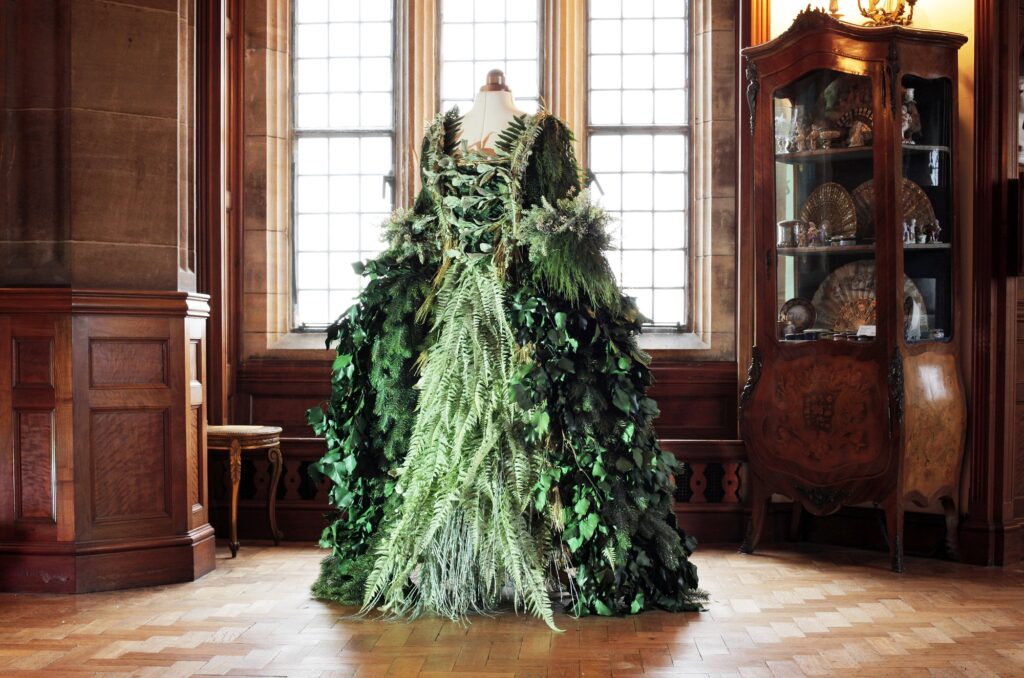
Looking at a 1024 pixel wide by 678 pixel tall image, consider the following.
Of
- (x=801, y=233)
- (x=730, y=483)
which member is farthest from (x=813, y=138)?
(x=730, y=483)

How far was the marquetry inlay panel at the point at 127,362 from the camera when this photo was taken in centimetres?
420

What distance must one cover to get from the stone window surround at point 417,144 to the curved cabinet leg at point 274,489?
33.6 inches

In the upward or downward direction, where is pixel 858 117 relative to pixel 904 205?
upward

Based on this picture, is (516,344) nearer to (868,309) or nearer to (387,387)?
(387,387)

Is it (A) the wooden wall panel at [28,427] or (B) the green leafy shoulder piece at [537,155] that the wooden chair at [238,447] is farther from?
(B) the green leafy shoulder piece at [537,155]

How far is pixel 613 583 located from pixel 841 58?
2564 mm

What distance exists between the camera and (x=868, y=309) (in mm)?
4770

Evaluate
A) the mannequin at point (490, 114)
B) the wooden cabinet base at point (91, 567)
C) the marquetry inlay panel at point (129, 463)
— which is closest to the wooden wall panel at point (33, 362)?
the marquetry inlay panel at point (129, 463)

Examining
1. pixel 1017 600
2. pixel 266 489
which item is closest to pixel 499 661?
pixel 1017 600

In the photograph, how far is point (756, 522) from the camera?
503cm

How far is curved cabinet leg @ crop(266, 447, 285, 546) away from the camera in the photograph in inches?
204

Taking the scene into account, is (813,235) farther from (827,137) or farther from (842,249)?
(827,137)

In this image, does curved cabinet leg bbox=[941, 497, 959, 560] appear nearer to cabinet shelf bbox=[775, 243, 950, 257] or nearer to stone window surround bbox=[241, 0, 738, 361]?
cabinet shelf bbox=[775, 243, 950, 257]

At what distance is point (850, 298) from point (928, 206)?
535mm
